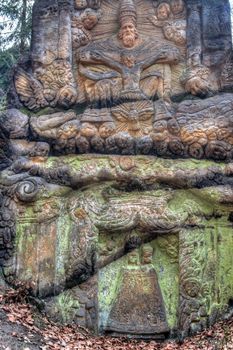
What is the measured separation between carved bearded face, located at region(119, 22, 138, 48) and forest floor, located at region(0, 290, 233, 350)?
18.2 ft

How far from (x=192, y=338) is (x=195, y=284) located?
925mm

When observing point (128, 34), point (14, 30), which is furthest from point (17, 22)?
point (128, 34)

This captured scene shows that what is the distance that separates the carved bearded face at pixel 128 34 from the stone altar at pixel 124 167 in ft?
0.10

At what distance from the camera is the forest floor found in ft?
27.1

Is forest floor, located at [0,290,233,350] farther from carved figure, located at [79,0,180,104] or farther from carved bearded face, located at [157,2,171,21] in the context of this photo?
carved bearded face, located at [157,2,171,21]

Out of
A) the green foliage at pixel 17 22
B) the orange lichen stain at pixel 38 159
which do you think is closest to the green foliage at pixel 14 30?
the green foliage at pixel 17 22

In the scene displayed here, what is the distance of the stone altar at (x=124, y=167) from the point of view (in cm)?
977

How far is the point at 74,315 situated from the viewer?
9641 mm

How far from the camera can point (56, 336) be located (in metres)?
8.75

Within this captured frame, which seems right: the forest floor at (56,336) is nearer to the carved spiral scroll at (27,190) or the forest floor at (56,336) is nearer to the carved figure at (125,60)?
the carved spiral scroll at (27,190)

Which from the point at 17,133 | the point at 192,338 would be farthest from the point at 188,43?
the point at 192,338

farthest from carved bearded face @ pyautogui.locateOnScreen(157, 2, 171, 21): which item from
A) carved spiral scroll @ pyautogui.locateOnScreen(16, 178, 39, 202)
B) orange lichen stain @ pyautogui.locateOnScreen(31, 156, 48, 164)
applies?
carved spiral scroll @ pyautogui.locateOnScreen(16, 178, 39, 202)

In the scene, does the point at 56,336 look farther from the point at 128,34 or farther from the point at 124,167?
the point at 128,34

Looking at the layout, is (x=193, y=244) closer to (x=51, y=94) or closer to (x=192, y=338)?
(x=192, y=338)
